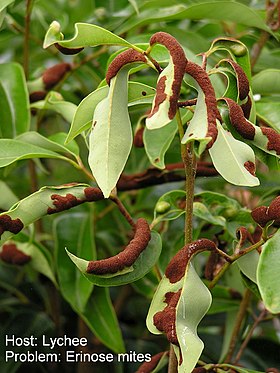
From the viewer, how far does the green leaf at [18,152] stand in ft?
2.49

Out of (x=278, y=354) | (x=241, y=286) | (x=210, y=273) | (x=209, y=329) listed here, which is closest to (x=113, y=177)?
(x=210, y=273)

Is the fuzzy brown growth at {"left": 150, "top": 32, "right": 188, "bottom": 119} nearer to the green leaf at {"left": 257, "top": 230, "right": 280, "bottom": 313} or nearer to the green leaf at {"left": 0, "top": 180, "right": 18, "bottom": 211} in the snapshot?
the green leaf at {"left": 257, "top": 230, "right": 280, "bottom": 313}

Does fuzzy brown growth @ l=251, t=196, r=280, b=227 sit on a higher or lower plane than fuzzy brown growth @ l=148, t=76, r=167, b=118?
lower

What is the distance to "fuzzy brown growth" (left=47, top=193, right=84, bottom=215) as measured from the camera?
0.70 meters

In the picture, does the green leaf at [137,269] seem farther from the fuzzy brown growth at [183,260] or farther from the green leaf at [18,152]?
the green leaf at [18,152]

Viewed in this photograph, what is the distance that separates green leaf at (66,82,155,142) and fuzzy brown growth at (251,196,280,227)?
158mm

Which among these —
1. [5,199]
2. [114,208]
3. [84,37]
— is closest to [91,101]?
[84,37]

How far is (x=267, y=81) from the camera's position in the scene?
900 millimetres

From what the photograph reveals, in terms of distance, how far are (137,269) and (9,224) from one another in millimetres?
135

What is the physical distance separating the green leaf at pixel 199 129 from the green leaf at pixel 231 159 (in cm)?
2

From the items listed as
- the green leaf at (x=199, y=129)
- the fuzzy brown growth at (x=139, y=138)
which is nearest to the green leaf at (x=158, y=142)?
the fuzzy brown growth at (x=139, y=138)

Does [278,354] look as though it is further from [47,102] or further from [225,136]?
[225,136]

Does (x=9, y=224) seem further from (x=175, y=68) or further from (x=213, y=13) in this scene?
(x=213, y=13)

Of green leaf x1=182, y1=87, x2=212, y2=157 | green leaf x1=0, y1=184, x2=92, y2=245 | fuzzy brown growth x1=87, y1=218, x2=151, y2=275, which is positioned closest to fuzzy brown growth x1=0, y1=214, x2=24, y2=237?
green leaf x1=0, y1=184, x2=92, y2=245
